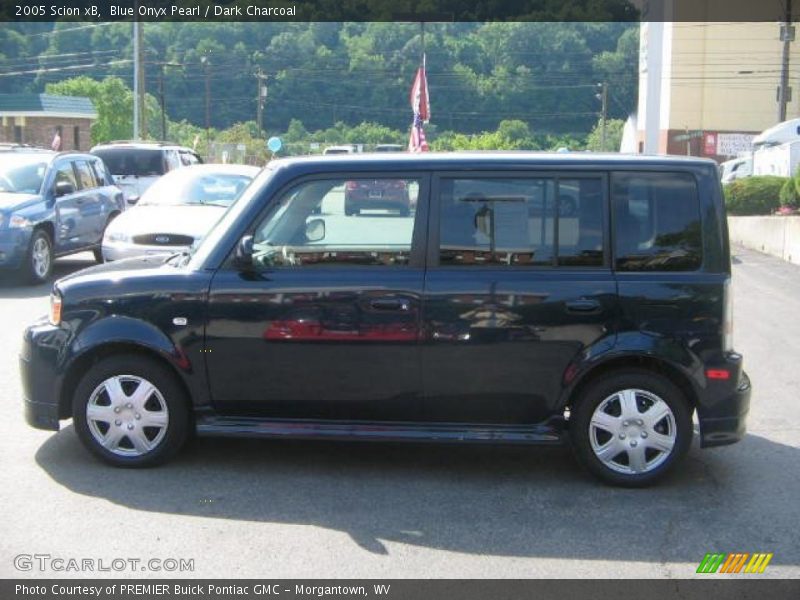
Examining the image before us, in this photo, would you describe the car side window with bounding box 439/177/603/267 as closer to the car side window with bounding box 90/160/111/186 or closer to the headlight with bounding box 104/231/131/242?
the headlight with bounding box 104/231/131/242

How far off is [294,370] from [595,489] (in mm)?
1830

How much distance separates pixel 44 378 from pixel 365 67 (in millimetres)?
42268

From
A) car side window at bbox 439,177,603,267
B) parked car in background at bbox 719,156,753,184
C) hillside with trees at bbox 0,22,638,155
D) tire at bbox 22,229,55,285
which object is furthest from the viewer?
parked car in background at bbox 719,156,753,184

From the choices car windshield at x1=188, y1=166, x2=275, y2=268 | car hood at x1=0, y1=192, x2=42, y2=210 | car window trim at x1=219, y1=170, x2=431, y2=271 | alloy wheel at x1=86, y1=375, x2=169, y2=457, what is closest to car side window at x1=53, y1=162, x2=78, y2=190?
car hood at x1=0, y1=192, x2=42, y2=210

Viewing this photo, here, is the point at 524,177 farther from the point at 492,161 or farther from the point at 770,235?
the point at 770,235

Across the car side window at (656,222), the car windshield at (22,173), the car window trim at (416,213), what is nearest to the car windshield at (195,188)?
the car windshield at (22,173)

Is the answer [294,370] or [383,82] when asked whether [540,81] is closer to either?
[383,82]

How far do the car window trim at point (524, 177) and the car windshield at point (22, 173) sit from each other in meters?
9.68

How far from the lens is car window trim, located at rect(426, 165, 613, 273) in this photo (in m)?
5.61

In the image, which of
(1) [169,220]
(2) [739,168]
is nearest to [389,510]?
(1) [169,220]

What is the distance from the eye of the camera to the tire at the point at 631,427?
5.56 m

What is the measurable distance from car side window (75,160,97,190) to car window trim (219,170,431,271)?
10.0 meters

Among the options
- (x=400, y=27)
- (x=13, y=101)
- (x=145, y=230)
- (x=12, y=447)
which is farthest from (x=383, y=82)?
(x=12, y=447)

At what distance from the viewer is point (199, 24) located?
58.2 meters
